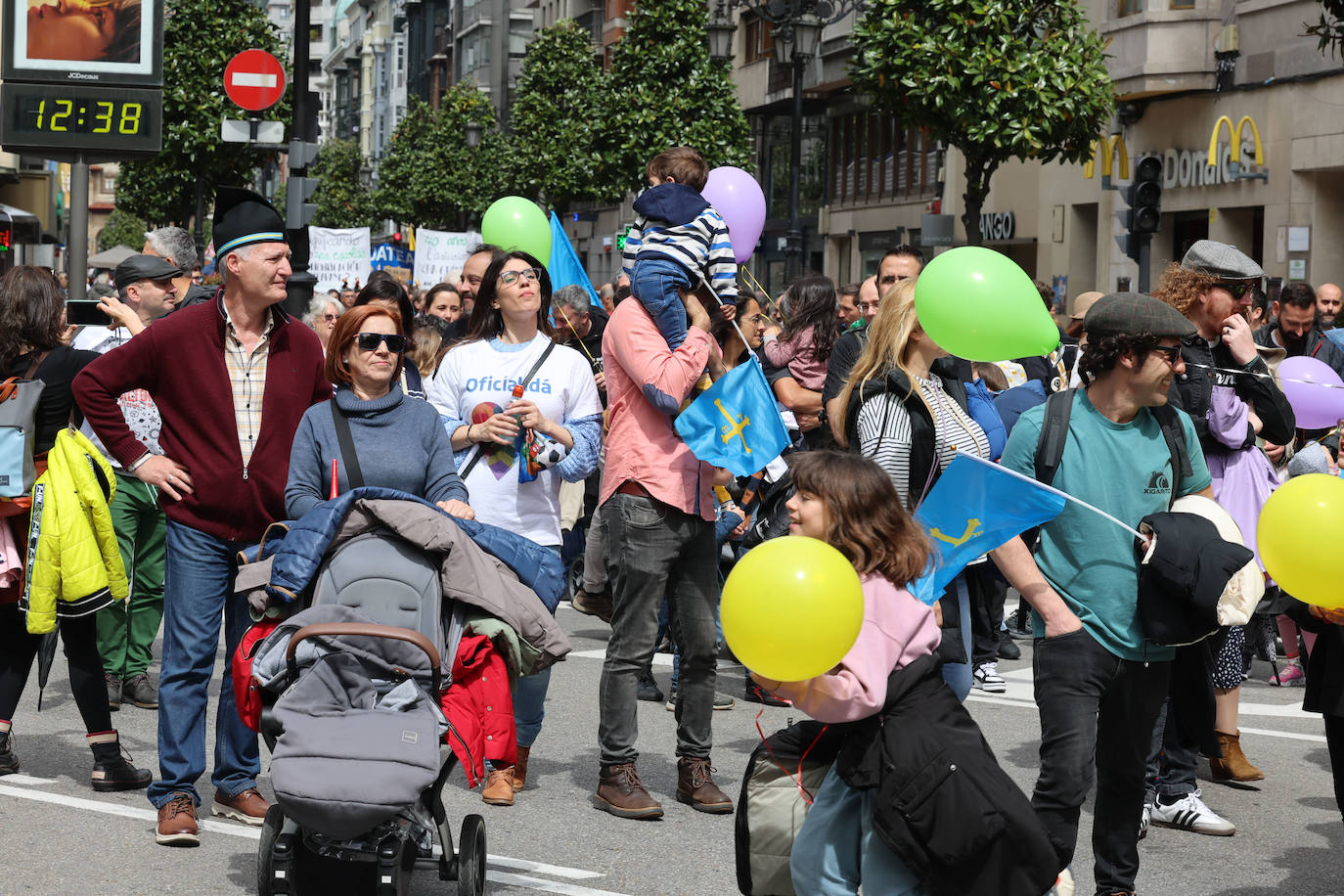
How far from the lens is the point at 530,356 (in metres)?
6.71

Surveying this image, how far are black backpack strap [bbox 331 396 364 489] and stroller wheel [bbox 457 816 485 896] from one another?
1117mm

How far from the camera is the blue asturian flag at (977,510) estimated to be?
4723 millimetres

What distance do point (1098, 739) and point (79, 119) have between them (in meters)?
12.1

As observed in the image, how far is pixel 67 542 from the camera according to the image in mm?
6605

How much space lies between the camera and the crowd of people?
4.92 metres

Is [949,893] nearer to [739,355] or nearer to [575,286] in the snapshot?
[739,355]

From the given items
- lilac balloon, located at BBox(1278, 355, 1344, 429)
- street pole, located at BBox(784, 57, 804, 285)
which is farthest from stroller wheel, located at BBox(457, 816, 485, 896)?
street pole, located at BBox(784, 57, 804, 285)

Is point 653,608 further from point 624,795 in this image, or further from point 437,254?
point 437,254

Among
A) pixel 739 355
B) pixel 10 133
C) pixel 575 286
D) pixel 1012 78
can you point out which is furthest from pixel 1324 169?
pixel 739 355

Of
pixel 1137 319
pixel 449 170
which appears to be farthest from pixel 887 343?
pixel 449 170

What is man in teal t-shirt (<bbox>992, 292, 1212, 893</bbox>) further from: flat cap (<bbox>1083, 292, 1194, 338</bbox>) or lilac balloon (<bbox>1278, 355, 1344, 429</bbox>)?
lilac balloon (<bbox>1278, 355, 1344, 429</bbox>)

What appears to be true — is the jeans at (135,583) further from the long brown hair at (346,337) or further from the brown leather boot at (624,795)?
the long brown hair at (346,337)

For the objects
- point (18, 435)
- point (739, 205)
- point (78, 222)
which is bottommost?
point (18, 435)

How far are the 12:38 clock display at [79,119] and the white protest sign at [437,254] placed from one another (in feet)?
27.5
